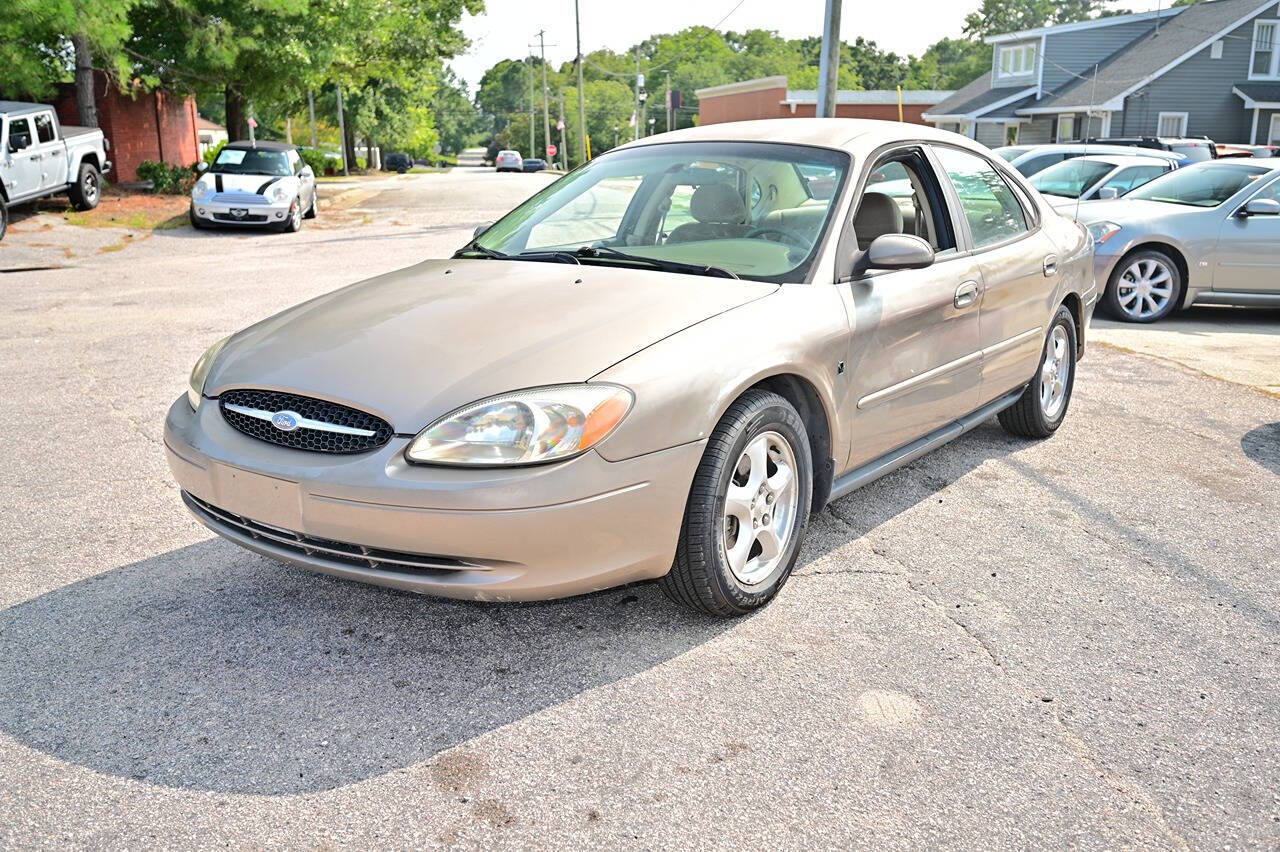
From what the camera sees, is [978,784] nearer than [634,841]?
No

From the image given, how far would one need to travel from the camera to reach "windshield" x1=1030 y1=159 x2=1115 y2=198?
14297 mm

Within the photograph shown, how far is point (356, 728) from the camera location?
10.2 ft

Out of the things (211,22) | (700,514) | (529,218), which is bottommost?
(700,514)

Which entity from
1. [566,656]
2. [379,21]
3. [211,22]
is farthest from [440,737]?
[379,21]

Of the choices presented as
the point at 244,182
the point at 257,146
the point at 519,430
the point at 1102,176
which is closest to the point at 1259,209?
the point at 1102,176

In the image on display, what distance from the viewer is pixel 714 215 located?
4477 mm

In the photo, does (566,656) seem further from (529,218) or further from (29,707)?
(529,218)

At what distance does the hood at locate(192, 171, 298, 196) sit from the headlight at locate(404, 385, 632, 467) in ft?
58.6

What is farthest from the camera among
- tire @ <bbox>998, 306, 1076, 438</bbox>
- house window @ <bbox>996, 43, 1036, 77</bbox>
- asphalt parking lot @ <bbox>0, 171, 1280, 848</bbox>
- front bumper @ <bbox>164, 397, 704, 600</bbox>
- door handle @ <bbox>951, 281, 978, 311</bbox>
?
house window @ <bbox>996, 43, 1036, 77</bbox>

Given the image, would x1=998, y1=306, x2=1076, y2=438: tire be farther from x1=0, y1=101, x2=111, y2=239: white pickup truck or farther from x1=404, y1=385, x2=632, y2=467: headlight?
x1=0, y1=101, x2=111, y2=239: white pickup truck

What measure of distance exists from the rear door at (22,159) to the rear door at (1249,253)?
16.7 metres

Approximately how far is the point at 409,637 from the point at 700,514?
104 centimetres

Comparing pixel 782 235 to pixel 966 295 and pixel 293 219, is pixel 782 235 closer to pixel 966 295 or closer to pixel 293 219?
pixel 966 295

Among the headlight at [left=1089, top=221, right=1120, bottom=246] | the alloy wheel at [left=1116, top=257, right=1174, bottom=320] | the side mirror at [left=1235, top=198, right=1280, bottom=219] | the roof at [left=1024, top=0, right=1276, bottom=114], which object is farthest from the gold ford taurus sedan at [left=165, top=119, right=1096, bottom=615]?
the roof at [left=1024, top=0, right=1276, bottom=114]
